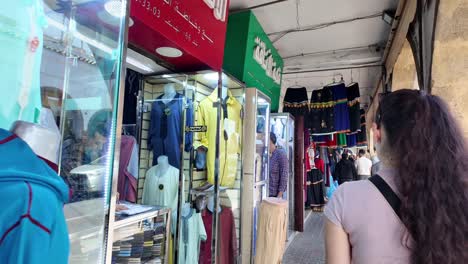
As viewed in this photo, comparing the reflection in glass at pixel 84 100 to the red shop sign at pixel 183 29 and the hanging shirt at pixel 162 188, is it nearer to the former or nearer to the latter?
the red shop sign at pixel 183 29

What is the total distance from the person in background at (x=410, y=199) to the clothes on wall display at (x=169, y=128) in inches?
77.4

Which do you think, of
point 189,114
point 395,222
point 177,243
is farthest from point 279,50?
point 395,222

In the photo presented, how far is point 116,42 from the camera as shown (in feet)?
4.38

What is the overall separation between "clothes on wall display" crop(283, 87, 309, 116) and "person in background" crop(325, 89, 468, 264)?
16.3ft

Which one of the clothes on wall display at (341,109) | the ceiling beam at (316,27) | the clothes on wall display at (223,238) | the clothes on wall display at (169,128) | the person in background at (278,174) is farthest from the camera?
the clothes on wall display at (341,109)

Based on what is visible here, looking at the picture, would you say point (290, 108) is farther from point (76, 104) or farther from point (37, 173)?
point (37, 173)

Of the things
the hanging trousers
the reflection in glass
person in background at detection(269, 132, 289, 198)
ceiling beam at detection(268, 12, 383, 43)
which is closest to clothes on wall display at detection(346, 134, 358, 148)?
person in background at detection(269, 132, 289, 198)

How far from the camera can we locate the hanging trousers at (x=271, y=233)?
2905 millimetres

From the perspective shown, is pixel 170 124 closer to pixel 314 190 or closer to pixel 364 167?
pixel 314 190

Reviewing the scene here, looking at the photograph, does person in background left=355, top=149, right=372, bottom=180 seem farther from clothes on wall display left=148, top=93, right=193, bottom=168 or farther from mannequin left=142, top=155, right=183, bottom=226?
mannequin left=142, top=155, right=183, bottom=226

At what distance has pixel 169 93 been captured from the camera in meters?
2.84

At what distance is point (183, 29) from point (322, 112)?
4.48 metres

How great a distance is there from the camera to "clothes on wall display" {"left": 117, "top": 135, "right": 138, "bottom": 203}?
7.84ft

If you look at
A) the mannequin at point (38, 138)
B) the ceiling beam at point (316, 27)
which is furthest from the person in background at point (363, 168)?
the mannequin at point (38, 138)
